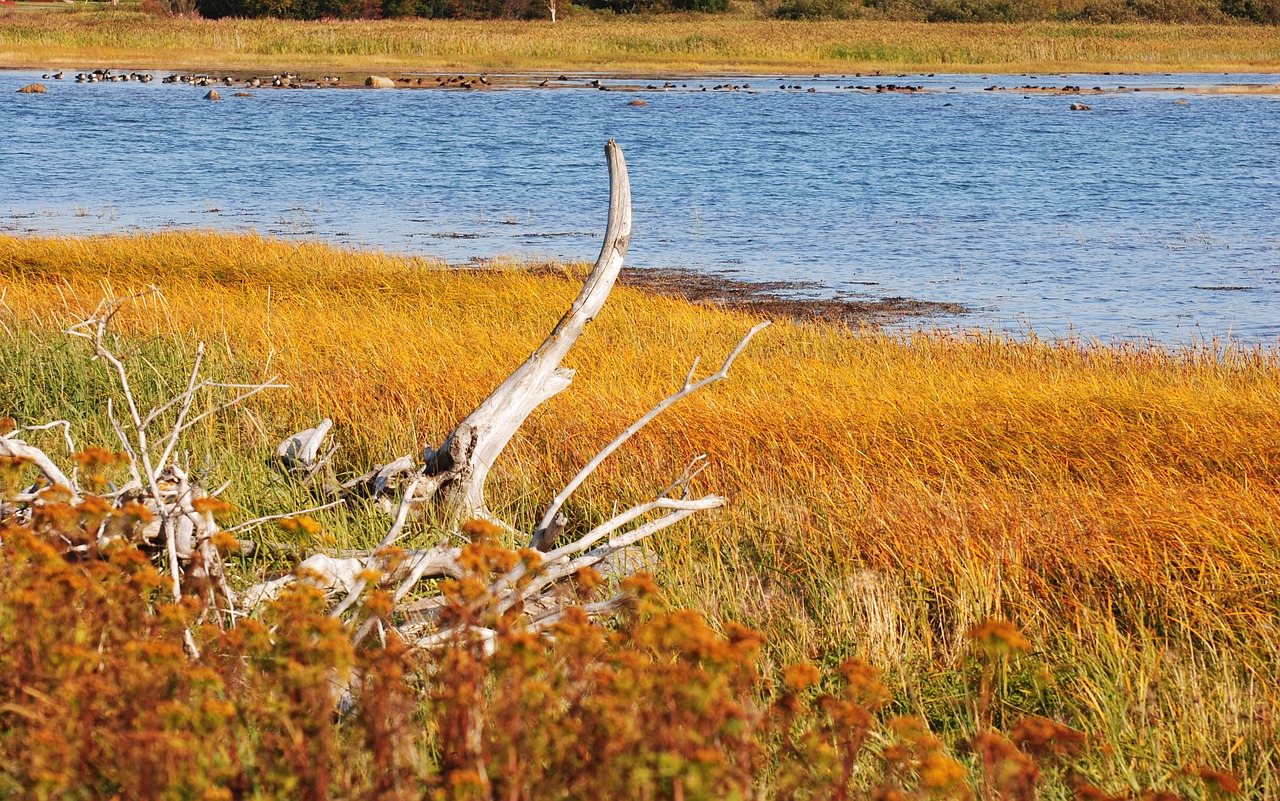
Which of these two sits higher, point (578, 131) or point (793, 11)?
point (793, 11)

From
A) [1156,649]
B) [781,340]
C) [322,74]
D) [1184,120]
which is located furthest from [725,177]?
[322,74]

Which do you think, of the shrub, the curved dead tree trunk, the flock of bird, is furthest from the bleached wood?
the flock of bird

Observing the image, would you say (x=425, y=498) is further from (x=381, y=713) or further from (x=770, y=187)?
(x=770, y=187)

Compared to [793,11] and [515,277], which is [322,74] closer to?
[793,11]

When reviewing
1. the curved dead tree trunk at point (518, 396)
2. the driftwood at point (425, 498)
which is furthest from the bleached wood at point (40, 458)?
the curved dead tree trunk at point (518, 396)

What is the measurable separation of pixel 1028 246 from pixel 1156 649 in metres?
13.2

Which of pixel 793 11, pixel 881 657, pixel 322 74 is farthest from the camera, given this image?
pixel 793 11

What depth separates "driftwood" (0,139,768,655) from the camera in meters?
3.19

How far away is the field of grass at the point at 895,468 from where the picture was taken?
152 inches

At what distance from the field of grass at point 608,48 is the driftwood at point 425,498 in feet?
160

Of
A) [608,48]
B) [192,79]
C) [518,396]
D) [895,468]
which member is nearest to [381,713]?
[518,396]

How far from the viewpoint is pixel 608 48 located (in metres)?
56.3

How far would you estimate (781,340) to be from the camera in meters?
9.81

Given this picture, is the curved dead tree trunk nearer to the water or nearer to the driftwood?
the driftwood
